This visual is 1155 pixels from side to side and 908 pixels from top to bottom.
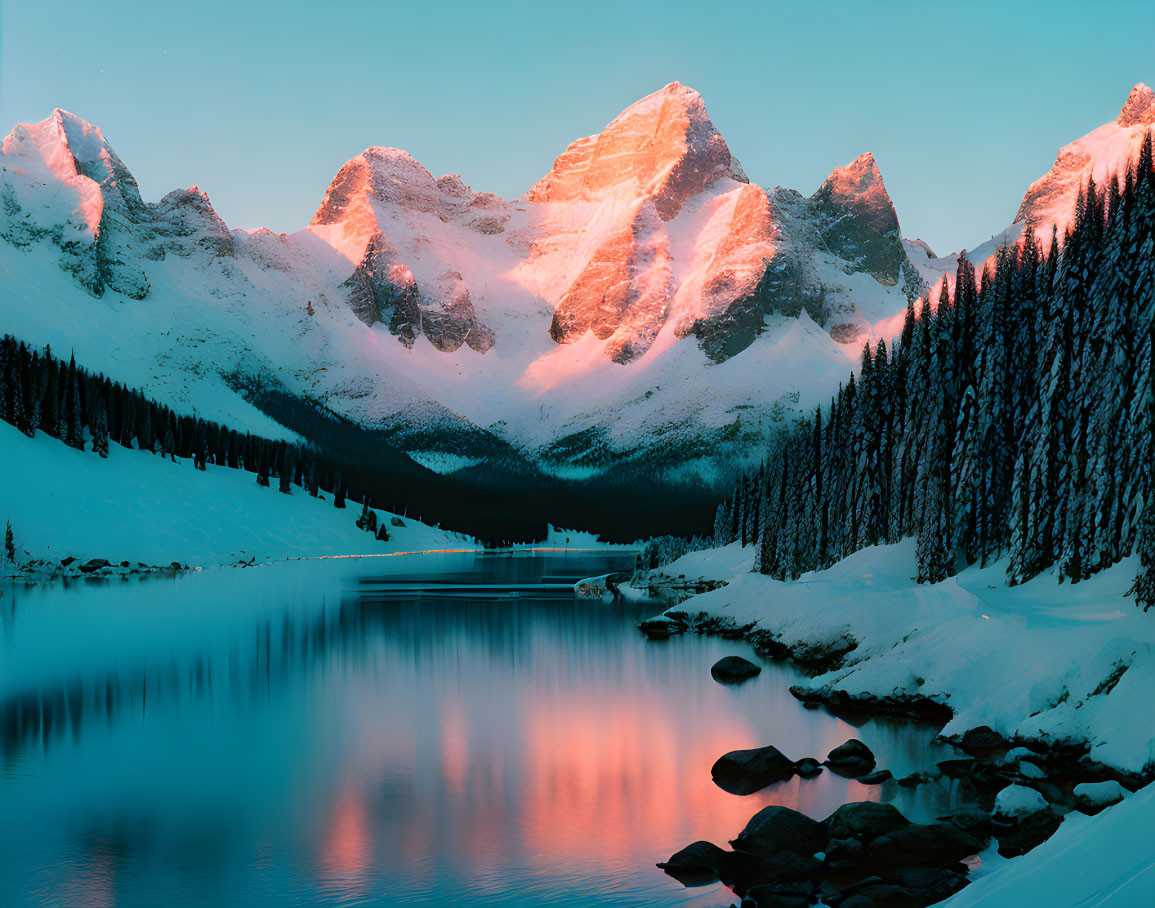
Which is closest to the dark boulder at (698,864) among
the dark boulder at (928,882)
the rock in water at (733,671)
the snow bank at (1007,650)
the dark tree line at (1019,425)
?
the dark boulder at (928,882)

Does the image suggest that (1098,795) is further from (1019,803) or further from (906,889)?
(906,889)

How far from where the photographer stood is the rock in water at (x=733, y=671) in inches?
1599

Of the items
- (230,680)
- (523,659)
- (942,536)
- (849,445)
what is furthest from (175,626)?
(849,445)

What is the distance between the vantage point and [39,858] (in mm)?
19078

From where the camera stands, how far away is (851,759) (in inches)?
1027

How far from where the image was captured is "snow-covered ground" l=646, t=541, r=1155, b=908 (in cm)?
1192

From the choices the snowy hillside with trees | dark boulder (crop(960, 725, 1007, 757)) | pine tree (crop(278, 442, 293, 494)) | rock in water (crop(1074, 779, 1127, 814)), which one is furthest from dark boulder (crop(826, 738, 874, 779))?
pine tree (crop(278, 442, 293, 494))

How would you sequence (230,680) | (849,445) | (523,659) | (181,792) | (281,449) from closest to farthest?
(181,792) → (230,680) → (523,659) → (849,445) → (281,449)

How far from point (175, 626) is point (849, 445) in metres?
50.5

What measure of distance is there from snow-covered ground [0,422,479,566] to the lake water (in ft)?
164

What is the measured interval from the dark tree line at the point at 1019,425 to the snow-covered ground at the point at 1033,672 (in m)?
2.17

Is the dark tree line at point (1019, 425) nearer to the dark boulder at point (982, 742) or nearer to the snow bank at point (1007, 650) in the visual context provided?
the snow bank at point (1007, 650)

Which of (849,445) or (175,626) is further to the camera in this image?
(849,445)

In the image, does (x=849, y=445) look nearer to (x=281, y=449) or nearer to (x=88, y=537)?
(x=88, y=537)
